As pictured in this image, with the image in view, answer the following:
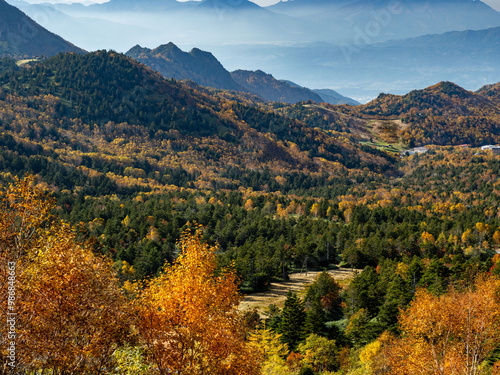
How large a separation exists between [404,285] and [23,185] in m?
79.7

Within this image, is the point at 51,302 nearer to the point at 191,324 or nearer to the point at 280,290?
the point at 191,324

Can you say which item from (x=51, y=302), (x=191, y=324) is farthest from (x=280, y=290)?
(x=51, y=302)

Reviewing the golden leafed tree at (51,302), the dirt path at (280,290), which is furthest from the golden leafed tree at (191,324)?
the dirt path at (280,290)

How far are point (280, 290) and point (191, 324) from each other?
99.1 metres

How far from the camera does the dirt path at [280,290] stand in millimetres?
102125

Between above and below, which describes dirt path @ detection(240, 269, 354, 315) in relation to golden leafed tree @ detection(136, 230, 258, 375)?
below

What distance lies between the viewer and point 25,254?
63.4ft

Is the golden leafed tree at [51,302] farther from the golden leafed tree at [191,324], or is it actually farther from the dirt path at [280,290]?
the dirt path at [280,290]

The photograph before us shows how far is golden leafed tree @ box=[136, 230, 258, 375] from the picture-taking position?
851 inches

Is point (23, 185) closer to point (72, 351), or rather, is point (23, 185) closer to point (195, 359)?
point (72, 351)

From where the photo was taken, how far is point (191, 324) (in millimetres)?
21859

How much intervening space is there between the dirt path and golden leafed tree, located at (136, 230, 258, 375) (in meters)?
71.9

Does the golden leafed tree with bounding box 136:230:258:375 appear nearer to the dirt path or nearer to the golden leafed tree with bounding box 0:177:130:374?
the golden leafed tree with bounding box 0:177:130:374

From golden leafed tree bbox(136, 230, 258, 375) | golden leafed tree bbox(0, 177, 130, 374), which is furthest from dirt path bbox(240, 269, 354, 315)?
golden leafed tree bbox(0, 177, 130, 374)
